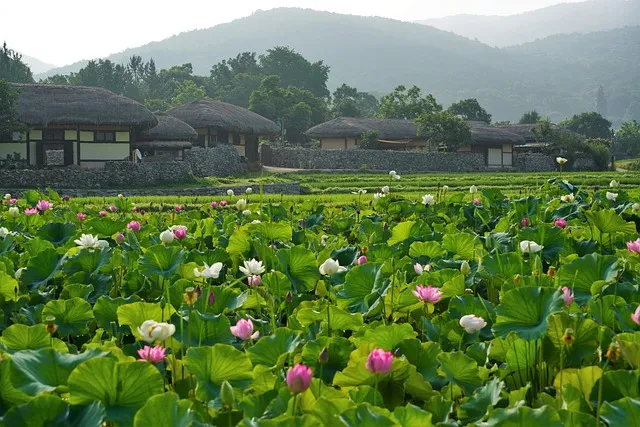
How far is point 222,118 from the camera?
33750 mm

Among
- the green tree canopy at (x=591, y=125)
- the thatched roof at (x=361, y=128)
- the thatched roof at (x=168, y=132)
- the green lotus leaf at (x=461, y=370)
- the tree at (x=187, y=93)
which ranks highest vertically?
the tree at (x=187, y=93)

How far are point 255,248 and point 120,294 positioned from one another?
55cm

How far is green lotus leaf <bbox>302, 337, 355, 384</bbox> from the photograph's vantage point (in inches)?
67.0

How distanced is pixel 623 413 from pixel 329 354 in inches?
27.0

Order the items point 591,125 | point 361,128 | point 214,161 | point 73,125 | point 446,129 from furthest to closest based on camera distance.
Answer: point 591,125, point 361,128, point 446,129, point 214,161, point 73,125

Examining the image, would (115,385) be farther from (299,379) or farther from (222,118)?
(222,118)

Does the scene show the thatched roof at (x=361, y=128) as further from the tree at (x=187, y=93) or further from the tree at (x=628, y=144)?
the tree at (x=628, y=144)

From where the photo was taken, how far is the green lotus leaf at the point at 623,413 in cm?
124

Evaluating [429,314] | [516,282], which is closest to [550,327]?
[516,282]

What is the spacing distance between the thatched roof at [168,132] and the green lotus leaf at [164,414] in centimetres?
2891

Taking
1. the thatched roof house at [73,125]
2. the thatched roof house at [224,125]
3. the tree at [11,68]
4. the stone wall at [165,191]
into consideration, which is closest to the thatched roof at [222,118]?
the thatched roof house at [224,125]

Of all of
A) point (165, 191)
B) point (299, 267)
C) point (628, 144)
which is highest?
point (628, 144)

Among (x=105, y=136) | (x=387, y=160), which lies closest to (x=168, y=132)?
(x=105, y=136)

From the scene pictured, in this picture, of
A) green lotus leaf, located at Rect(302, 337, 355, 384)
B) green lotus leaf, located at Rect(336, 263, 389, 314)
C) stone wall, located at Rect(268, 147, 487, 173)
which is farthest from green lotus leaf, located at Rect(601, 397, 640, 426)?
stone wall, located at Rect(268, 147, 487, 173)
